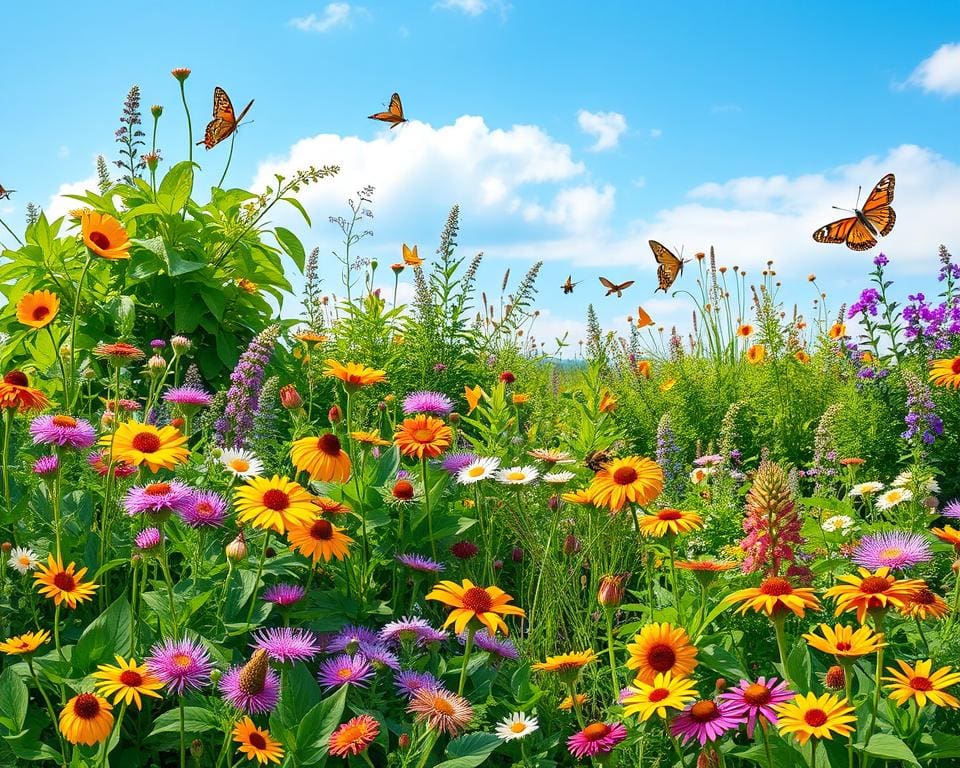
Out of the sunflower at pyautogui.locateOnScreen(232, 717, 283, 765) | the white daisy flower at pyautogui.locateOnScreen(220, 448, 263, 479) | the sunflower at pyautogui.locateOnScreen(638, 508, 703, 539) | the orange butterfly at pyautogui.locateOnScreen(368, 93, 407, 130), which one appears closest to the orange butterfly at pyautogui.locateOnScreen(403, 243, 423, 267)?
the orange butterfly at pyautogui.locateOnScreen(368, 93, 407, 130)

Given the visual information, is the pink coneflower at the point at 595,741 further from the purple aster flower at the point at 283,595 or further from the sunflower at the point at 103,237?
the sunflower at the point at 103,237

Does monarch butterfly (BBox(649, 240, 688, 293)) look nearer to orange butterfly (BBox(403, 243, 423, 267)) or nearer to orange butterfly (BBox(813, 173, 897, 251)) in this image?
orange butterfly (BBox(813, 173, 897, 251))

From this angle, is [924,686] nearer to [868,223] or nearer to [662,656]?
[662,656]

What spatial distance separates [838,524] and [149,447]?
190cm

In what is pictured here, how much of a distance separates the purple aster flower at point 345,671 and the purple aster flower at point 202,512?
0.40m

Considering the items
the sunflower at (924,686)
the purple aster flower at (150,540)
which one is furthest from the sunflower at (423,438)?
the sunflower at (924,686)

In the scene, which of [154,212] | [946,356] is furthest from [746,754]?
[946,356]

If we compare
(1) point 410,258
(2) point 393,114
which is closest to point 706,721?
(1) point 410,258

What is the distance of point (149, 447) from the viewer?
1.88m

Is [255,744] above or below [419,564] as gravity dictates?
below

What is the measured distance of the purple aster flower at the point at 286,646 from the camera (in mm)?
1833

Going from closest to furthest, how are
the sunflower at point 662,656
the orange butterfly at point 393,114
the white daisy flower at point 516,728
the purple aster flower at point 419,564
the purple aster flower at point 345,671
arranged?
the sunflower at point 662,656, the white daisy flower at point 516,728, the purple aster flower at point 345,671, the purple aster flower at point 419,564, the orange butterfly at point 393,114

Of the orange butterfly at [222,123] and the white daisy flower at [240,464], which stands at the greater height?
the orange butterfly at [222,123]

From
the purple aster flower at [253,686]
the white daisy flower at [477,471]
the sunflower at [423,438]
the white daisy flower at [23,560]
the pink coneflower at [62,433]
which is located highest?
the pink coneflower at [62,433]
